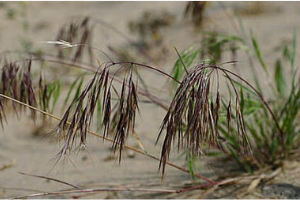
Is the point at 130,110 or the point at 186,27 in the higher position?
the point at 186,27

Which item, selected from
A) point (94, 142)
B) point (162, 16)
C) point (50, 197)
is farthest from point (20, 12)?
point (50, 197)

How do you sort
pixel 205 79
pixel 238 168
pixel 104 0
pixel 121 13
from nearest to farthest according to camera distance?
1. pixel 205 79
2. pixel 238 168
3. pixel 121 13
4. pixel 104 0

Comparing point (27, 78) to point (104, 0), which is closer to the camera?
point (27, 78)

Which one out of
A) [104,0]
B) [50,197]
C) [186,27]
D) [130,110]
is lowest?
[50,197]

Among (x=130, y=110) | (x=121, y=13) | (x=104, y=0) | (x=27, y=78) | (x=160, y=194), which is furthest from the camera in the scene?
(x=104, y=0)

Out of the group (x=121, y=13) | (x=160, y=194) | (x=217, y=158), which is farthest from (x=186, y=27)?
(x=160, y=194)

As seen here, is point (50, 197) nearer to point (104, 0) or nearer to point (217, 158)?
point (217, 158)
